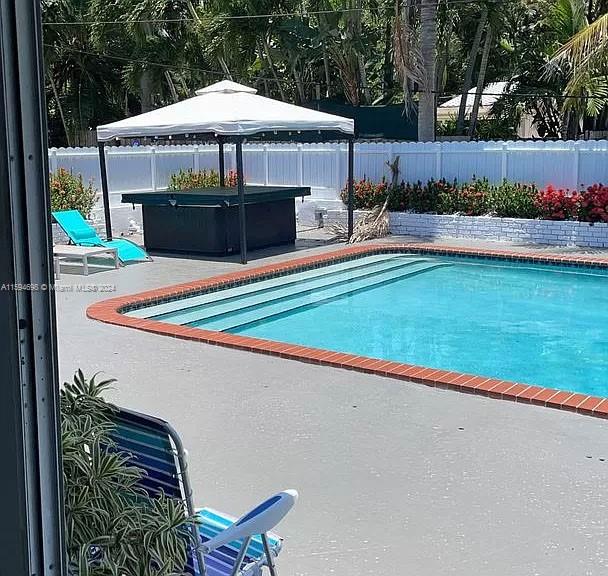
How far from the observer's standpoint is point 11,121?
1.76 meters

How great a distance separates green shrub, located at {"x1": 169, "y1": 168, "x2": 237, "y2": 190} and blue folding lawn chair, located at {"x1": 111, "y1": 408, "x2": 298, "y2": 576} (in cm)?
1412

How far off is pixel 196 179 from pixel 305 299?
701 cm

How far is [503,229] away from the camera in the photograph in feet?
47.2

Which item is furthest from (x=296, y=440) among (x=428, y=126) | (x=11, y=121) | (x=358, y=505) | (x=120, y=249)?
(x=428, y=126)

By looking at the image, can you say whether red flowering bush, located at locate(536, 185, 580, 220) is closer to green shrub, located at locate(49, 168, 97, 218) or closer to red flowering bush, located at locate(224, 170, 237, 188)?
red flowering bush, located at locate(224, 170, 237, 188)

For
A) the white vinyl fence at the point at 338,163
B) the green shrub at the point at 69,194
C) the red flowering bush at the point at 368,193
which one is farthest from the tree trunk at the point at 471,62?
the green shrub at the point at 69,194

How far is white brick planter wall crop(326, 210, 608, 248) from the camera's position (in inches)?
532

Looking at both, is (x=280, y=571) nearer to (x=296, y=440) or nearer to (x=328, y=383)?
(x=296, y=440)

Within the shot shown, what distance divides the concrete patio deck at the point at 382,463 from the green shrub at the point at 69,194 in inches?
308

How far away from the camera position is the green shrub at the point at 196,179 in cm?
1698

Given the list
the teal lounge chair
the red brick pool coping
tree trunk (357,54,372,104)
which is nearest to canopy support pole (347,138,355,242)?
the red brick pool coping

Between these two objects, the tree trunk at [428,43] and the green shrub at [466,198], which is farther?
the tree trunk at [428,43]

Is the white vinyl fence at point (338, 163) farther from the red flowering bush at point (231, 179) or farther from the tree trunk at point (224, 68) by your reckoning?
the tree trunk at point (224, 68)

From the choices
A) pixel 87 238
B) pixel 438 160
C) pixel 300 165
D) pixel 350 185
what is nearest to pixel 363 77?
pixel 300 165
